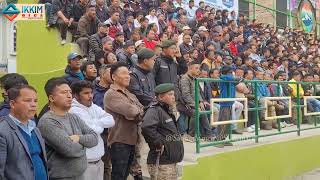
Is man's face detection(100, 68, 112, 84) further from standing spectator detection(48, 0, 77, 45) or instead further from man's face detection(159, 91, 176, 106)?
standing spectator detection(48, 0, 77, 45)

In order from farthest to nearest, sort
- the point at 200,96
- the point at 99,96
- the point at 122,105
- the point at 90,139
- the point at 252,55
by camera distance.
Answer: the point at 252,55 → the point at 200,96 → the point at 99,96 → the point at 122,105 → the point at 90,139

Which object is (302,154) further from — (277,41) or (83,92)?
(277,41)

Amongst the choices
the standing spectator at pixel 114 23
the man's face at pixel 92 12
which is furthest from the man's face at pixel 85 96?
the standing spectator at pixel 114 23

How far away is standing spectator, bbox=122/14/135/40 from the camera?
406 inches

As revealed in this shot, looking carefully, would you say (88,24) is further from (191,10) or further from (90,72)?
(191,10)

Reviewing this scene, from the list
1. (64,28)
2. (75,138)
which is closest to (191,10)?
(64,28)

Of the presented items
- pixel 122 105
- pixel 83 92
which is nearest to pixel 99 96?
pixel 122 105

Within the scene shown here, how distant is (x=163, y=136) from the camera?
4727 mm

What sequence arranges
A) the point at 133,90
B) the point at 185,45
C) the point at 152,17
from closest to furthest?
the point at 133,90
the point at 185,45
the point at 152,17

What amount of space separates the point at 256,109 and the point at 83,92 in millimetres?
3820

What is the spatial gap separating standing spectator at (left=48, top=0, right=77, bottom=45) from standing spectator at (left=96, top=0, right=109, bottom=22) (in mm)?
642

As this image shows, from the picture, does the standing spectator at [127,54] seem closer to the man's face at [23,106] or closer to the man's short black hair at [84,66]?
the man's short black hair at [84,66]

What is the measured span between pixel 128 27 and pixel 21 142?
7583 mm

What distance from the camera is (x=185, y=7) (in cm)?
1457
